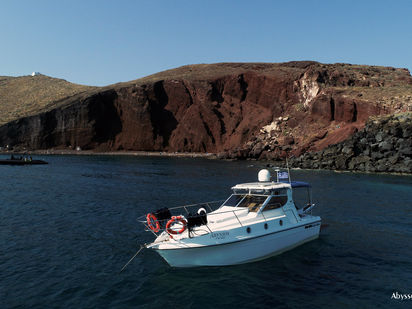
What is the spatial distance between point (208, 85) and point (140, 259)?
10382 cm

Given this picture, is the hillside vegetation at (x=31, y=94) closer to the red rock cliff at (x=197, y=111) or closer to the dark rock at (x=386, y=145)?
the red rock cliff at (x=197, y=111)

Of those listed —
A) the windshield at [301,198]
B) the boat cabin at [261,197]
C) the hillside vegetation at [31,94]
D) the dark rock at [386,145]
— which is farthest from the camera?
the hillside vegetation at [31,94]

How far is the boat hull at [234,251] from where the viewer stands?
1208 centimetres

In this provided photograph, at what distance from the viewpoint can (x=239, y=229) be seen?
42.2 ft

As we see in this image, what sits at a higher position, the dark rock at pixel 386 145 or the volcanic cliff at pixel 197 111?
the volcanic cliff at pixel 197 111

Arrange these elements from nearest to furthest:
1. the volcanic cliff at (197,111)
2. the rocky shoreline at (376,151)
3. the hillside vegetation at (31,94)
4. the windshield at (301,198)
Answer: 1. the windshield at (301,198)
2. the rocky shoreline at (376,151)
3. the volcanic cliff at (197,111)
4. the hillside vegetation at (31,94)

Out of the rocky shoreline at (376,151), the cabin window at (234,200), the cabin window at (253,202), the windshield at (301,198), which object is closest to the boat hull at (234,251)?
the cabin window at (253,202)

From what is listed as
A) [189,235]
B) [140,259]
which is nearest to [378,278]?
[189,235]

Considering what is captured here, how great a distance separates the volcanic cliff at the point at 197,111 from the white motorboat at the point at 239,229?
7081 cm

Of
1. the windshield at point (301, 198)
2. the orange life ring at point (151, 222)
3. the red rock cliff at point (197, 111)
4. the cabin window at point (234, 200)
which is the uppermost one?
the red rock cliff at point (197, 111)

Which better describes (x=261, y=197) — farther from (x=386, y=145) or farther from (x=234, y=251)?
(x=386, y=145)

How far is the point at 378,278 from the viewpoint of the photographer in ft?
40.4

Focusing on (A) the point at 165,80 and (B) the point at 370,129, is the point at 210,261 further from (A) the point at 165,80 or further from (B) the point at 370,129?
(A) the point at 165,80

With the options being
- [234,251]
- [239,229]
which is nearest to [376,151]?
[239,229]
